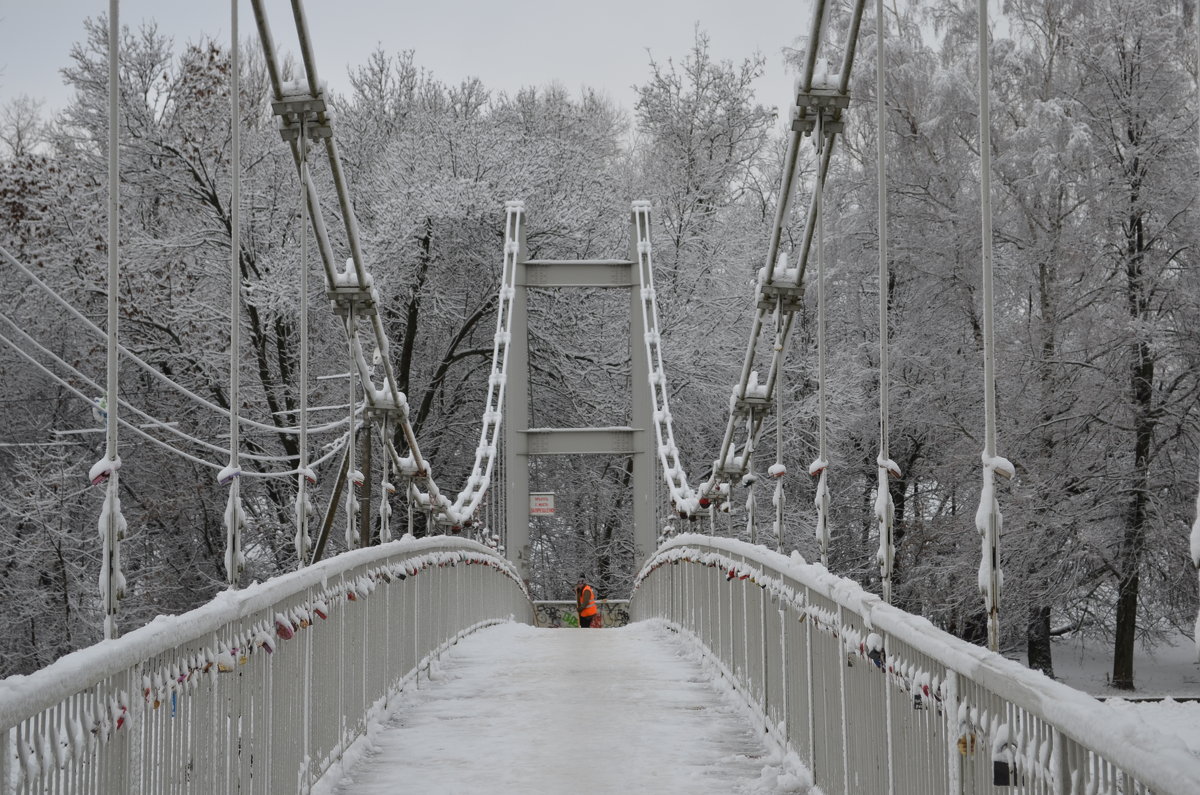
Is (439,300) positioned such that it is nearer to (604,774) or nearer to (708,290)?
(708,290)

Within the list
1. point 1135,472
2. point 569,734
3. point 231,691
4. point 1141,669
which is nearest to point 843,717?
point 231,691

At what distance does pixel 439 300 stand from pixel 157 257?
4.52m

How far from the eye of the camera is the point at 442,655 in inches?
446

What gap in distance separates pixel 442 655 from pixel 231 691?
6.82 m

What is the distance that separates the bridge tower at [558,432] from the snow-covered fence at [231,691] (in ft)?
50.9

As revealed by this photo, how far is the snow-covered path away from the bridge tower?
13.6m

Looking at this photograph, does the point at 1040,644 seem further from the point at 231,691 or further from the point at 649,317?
the point at 231,691

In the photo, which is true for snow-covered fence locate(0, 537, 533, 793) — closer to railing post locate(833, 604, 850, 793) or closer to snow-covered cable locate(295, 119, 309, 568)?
snow-covered cable locate(295, 119, 309, 568)

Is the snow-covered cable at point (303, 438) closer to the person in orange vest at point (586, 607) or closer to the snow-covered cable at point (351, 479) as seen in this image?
the snow-covered cable at point (351, 479)

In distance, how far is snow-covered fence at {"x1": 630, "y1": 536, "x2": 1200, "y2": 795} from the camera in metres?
2.48

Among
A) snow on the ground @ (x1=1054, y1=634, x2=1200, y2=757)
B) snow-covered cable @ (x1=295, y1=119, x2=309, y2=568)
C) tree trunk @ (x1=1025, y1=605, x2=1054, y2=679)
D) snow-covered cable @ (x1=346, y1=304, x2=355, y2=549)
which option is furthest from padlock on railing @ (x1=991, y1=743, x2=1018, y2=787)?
tree trunk @ (x1=1025, y1=605, x2=1054, y2=679)

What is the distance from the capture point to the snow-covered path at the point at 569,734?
629 centimetres

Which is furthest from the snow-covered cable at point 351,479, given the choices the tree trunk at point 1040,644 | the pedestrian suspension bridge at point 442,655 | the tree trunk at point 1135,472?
the tree trunk at point 1040,644

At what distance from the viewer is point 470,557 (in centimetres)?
1355
